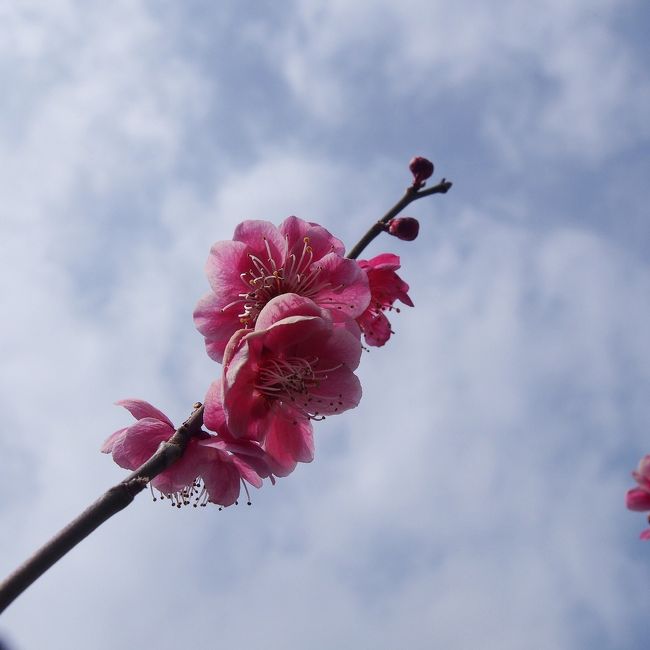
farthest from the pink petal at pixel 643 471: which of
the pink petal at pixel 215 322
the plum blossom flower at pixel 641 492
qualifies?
the pink petal at pixel 215 322

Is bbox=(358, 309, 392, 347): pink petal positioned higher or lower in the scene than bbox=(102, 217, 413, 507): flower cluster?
higher

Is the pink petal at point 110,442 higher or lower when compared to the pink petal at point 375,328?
lower

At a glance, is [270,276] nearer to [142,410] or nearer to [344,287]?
[344,287]

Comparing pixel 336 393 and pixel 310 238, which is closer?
pixel 336 393

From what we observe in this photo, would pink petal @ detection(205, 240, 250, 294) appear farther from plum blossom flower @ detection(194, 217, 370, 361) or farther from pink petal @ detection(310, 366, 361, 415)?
pink petal @ detection(310, 366, 361, 415)

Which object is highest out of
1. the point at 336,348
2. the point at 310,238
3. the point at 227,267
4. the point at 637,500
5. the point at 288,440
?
the point at 637,500

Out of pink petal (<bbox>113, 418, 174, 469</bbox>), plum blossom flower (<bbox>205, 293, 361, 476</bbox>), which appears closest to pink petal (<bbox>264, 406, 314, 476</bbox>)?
plum blossom flower (<bbox>205, 293, 361, 476</bbox>)

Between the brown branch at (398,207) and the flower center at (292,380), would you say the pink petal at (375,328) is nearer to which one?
the brown branch at (398,207)

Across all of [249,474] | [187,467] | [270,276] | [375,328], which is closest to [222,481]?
[249,474]
